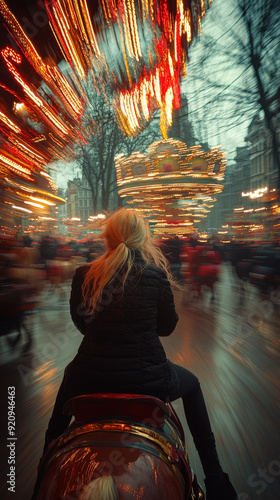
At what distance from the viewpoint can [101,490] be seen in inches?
36.6

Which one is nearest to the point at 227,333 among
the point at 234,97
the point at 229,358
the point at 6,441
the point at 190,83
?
the point at 229,358

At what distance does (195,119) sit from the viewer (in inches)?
337

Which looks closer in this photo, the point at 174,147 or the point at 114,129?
the point at 174,147

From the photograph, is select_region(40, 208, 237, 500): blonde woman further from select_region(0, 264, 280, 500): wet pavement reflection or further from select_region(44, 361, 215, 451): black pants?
select_region(0, 264, 280, 500): wet pavement reflection

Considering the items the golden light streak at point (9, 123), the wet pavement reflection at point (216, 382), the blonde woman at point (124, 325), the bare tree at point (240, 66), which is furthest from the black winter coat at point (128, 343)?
→ the bare tree at point (240, 66)

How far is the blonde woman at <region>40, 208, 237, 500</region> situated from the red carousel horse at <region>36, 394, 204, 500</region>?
0.19 metres

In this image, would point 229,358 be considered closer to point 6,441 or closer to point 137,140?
point 6,441

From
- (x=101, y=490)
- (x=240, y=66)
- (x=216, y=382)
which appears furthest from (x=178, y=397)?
(x=240, y=66)

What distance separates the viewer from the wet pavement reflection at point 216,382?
7.57 ft

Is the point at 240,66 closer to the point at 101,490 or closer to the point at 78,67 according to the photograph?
the point at 78,67

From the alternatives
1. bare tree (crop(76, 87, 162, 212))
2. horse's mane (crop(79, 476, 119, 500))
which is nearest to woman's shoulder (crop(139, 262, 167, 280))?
horse's mane (crop(79, 476, 119, 500))

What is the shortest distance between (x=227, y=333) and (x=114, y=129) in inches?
226

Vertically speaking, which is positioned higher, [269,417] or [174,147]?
[174,147]

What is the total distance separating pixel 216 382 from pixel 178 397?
2358 mm
